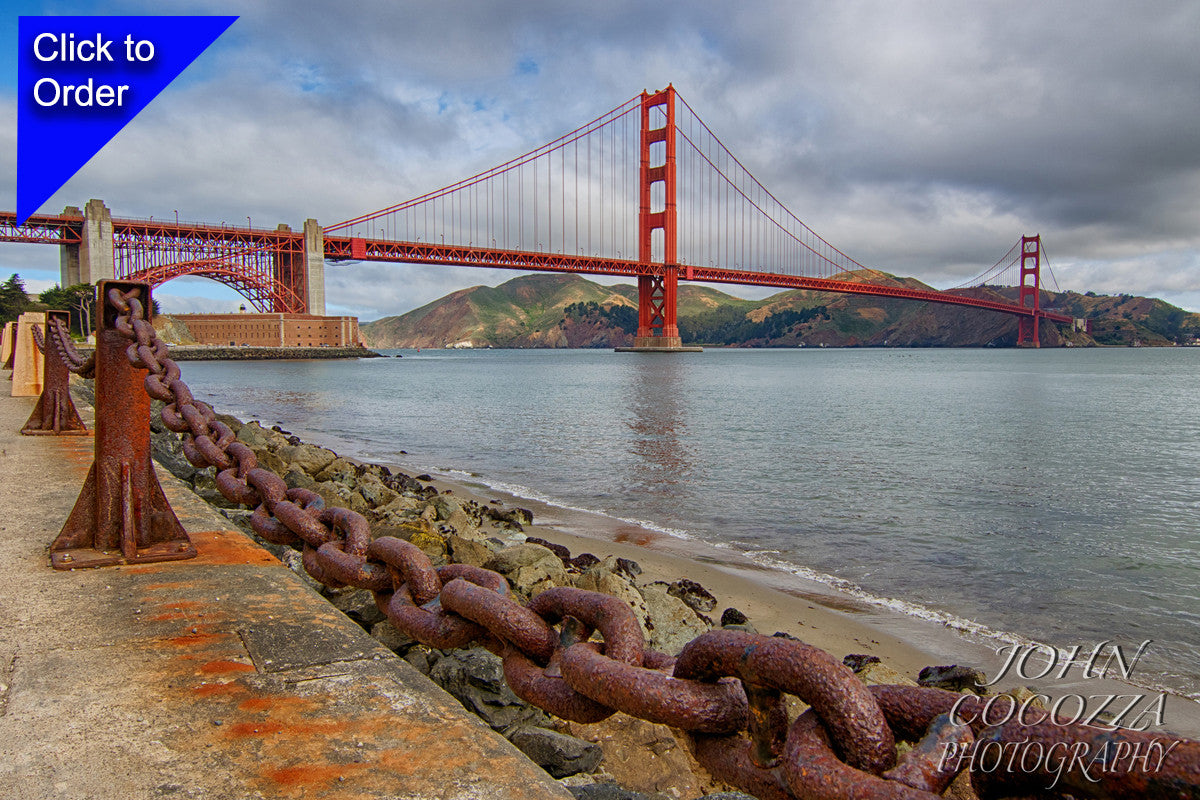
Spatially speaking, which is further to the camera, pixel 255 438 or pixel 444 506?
pixel 255 438

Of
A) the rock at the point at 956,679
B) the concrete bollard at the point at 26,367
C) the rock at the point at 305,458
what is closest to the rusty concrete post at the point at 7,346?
the concrete bollard at the point at 26,367

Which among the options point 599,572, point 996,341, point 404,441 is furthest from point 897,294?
point 996,341

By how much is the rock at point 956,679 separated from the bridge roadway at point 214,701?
278 centimetres

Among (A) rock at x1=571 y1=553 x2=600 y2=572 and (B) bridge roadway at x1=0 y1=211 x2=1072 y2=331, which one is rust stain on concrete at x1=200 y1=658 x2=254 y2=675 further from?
(B) bridge roadway at x1=0 y1=211 x2=1072 y2=331

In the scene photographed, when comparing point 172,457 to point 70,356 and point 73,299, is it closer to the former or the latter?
point 70,356

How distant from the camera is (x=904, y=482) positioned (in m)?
10.1

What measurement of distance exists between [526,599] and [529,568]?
0.38m

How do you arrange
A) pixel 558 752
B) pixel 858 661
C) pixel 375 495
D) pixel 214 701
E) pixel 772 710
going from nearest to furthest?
pixel 772 710, pixel 214 701, pixel 558 752, pixel 858 661, pixel 375 495

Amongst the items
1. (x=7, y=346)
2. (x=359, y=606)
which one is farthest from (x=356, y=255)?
(x=359, y=606)

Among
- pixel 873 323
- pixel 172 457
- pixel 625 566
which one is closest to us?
pixel 625 566

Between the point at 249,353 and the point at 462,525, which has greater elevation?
the point at 249,353

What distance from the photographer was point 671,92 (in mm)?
62281

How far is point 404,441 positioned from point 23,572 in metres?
13.1

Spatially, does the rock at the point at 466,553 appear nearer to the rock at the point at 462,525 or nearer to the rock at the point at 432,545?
the rock at the point at 432,545
